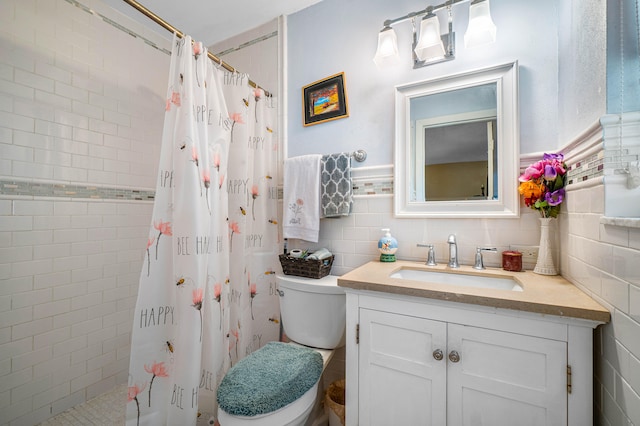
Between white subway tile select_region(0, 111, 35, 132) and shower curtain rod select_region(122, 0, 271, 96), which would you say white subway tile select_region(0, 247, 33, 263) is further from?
shower curtain rod select_region(122, 0, 271, 96)


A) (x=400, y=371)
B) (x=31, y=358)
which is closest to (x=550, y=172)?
(x=400, y=371)

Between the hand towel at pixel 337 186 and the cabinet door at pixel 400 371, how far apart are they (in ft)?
2.09

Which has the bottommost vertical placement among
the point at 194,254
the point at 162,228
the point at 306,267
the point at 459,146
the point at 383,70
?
the point at 306,267

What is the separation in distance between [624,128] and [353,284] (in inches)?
34.5

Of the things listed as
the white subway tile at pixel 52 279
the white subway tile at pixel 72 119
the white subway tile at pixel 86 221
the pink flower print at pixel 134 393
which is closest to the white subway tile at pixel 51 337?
the white subway tile at pixel 52 279

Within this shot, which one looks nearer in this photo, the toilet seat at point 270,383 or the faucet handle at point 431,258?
the toilet seat at point 270,383

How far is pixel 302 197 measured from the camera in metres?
1.59

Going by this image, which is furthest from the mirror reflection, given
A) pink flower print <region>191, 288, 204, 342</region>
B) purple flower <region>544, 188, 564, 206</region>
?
pink flower print <region>191, 288, 204, 342</region>

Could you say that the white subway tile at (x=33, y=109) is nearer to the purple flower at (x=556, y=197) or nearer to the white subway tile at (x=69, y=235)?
the white subway tile at (x=69, y=235)

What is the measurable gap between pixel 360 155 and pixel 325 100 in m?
0.44

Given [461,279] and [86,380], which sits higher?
[461,279]

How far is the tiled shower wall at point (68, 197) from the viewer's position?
4.47 feet

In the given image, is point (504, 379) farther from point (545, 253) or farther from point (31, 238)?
point (31, 238)

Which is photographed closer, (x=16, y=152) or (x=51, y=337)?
(x=16, y=152)
